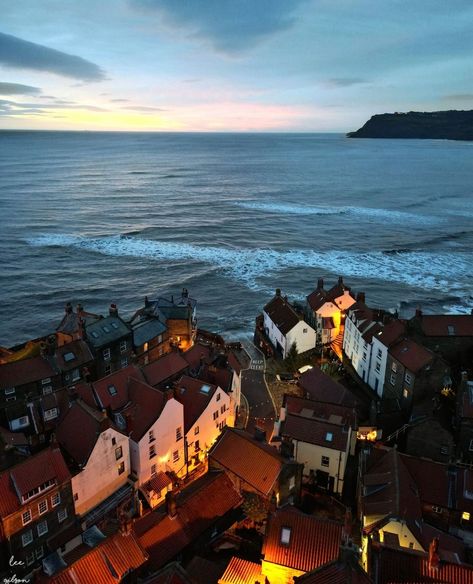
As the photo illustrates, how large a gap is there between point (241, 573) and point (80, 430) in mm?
16223

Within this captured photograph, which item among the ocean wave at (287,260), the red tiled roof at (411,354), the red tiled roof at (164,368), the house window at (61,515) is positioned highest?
the red tiled roof at (411,354)

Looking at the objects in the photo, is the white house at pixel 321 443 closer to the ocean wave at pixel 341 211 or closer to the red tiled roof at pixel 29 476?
the red tiled roof at pixel 29 476

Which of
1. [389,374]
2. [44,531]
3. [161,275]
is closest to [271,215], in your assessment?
[161,275]

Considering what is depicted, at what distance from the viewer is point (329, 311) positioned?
67.1 metres

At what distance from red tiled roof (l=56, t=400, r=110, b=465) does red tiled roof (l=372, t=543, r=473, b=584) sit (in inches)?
833

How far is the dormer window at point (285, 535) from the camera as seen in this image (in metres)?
29.2

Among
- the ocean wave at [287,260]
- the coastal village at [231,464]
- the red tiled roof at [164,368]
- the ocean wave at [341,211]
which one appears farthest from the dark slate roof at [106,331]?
the ocean wave at [341,211]

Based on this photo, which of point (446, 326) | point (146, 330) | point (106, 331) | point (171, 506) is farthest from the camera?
point (146, 330)

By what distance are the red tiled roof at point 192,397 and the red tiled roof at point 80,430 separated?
8174mm

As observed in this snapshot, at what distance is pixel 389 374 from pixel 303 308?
22808mm

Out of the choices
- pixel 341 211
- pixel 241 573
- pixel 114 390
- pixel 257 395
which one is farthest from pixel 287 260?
pixel 241 573

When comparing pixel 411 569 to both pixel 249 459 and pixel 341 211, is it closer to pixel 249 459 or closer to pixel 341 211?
pixel 249 459

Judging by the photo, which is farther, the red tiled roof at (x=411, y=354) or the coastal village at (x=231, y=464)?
Answer: the red tiled roof at (x=411, y=354)

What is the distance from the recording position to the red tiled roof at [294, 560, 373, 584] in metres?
22.6
